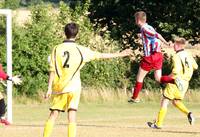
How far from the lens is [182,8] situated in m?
33.4

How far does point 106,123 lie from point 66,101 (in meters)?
7.00

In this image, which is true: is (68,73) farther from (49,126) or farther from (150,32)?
(150,32)

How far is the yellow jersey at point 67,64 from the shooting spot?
13160mm

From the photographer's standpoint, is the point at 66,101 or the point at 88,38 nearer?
the point at 66,101

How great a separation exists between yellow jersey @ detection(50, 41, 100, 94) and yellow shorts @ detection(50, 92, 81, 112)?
9 cm

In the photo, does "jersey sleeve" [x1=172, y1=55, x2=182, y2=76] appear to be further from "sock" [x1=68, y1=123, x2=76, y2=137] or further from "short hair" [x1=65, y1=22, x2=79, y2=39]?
"short hair" [x1=65, y1=22, x2=79, y2=39]

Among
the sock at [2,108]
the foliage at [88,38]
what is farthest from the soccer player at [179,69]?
the foliage at [88,38]

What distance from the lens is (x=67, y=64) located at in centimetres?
1316

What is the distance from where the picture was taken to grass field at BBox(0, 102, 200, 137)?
1616 centimetres

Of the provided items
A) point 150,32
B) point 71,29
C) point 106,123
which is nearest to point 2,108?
point 106,123

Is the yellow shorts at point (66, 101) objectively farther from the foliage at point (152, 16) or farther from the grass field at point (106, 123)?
the foliage at point (152, 16)

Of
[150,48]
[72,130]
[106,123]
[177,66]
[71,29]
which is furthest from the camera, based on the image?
[106,123]

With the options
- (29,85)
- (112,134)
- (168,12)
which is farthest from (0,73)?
(168,12)

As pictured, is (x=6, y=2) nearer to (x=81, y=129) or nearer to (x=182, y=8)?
(x=182, y=8)
